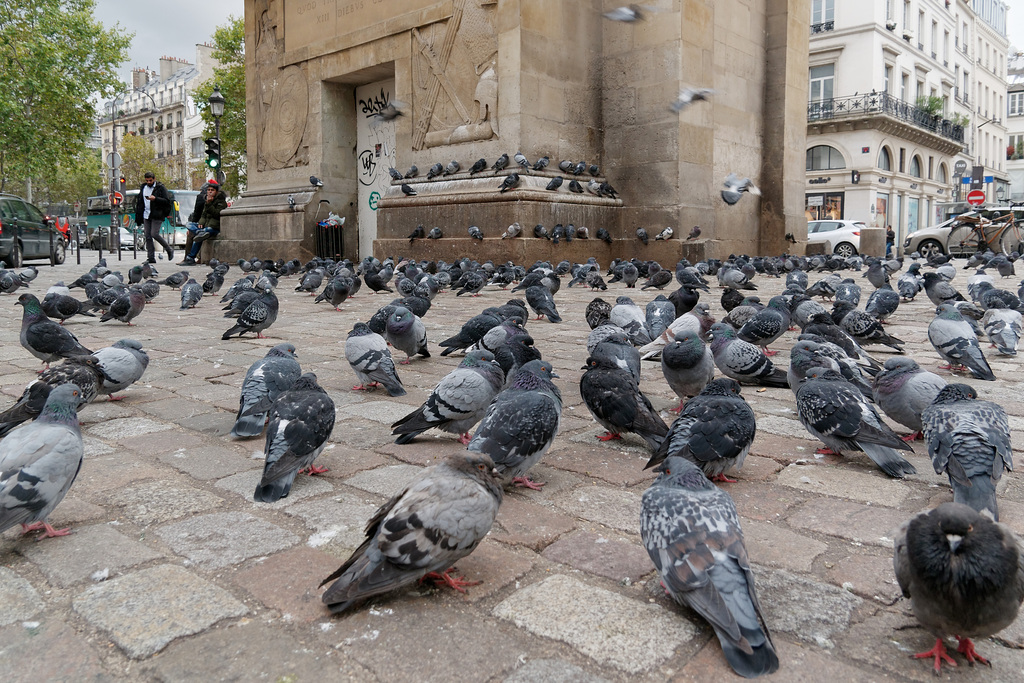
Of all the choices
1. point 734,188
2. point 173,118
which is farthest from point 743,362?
point 173,118

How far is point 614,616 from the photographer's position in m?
2.02

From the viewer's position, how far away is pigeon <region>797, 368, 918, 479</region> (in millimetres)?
3150

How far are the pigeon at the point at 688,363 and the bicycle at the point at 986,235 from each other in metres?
21.1

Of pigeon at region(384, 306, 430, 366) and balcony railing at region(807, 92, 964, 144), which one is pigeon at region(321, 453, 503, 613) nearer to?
pigeon at region(384, 306, 430, 366)

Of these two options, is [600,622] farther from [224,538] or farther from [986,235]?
[986,235]

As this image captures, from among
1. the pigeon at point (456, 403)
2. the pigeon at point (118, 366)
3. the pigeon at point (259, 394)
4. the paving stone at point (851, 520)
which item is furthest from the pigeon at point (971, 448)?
the pigeon at point (118, 366)

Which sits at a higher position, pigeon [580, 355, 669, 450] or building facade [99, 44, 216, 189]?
building facade [99, 44, 216, 189]

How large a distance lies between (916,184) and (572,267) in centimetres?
3594

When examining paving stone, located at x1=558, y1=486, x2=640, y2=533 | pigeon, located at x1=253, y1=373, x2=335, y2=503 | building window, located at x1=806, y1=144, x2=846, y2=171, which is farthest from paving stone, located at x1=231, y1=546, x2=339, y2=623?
building window, located at x1=806, y1=144, x2=846, y2=171

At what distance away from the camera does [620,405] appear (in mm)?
3516

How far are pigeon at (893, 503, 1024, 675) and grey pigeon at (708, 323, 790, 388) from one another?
3003 mm

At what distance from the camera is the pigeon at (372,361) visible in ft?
15.3

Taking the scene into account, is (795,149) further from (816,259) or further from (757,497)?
(757,497)

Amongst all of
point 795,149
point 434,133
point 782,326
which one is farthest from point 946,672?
point 795,149
